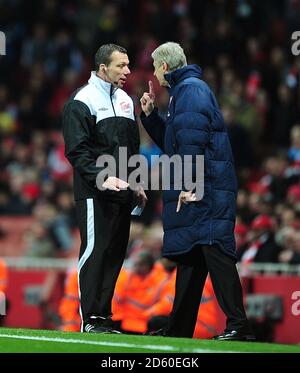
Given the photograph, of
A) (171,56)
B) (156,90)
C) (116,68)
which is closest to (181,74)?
(171,56)

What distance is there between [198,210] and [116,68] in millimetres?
1271

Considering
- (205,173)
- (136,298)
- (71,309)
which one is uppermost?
(205,173)

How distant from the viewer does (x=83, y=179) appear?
902 cm

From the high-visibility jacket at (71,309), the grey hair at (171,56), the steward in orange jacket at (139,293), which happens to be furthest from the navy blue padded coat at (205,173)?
the high-visibility jacket at (71,309)

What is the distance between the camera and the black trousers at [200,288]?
8.61m

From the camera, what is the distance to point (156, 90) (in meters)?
18.6

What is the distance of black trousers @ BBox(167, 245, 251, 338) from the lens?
8609 millimetres

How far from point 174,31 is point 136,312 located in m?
8.11

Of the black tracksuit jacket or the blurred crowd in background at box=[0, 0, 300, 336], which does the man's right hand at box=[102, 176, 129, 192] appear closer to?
the black tracksuit jacket

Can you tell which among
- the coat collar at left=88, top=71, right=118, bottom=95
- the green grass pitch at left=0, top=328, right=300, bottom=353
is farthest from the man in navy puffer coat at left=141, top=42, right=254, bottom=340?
the green grass pitch at left=0, top=328, right=300, bottom=353

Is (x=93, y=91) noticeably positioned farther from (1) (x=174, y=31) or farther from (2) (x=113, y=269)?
(1) (x=174, y=31)

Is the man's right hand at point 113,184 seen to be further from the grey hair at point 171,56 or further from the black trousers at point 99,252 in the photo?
the grey hair at point 171,56

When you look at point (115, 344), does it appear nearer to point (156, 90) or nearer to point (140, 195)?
point (140, 195)
